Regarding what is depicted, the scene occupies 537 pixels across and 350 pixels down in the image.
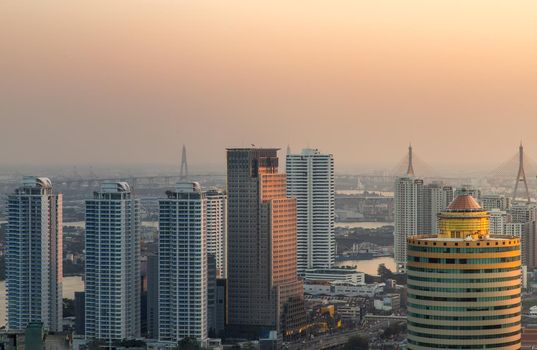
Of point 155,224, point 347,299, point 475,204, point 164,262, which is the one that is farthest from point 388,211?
point 475,204

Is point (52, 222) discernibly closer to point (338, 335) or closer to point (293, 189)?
point (338, 335)

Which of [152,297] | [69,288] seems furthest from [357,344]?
[69,288]

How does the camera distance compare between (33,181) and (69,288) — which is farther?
(69,288)

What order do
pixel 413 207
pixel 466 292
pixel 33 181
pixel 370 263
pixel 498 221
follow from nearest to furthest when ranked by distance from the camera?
1. pixel 466 292
2. pixel 33 181
3. pixel 498 221
4. pixel 413 207
5. pixel 370 263

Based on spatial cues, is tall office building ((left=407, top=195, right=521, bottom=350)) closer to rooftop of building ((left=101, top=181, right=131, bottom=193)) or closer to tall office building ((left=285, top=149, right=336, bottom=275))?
rooftop of building ((left=101, top=181, right=131, bottom=193))

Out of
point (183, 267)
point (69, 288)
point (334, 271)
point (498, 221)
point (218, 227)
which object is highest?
point (498, 221)

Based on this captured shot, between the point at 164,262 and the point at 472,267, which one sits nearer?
the point at 472,267

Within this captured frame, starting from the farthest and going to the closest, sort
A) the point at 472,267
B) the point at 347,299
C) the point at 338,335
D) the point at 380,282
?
1. the point at 380,282
2. the point at 347,299
3. the point at 338,335
4. the point at 472,267

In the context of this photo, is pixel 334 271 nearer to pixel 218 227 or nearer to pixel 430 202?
pixel 430 202
